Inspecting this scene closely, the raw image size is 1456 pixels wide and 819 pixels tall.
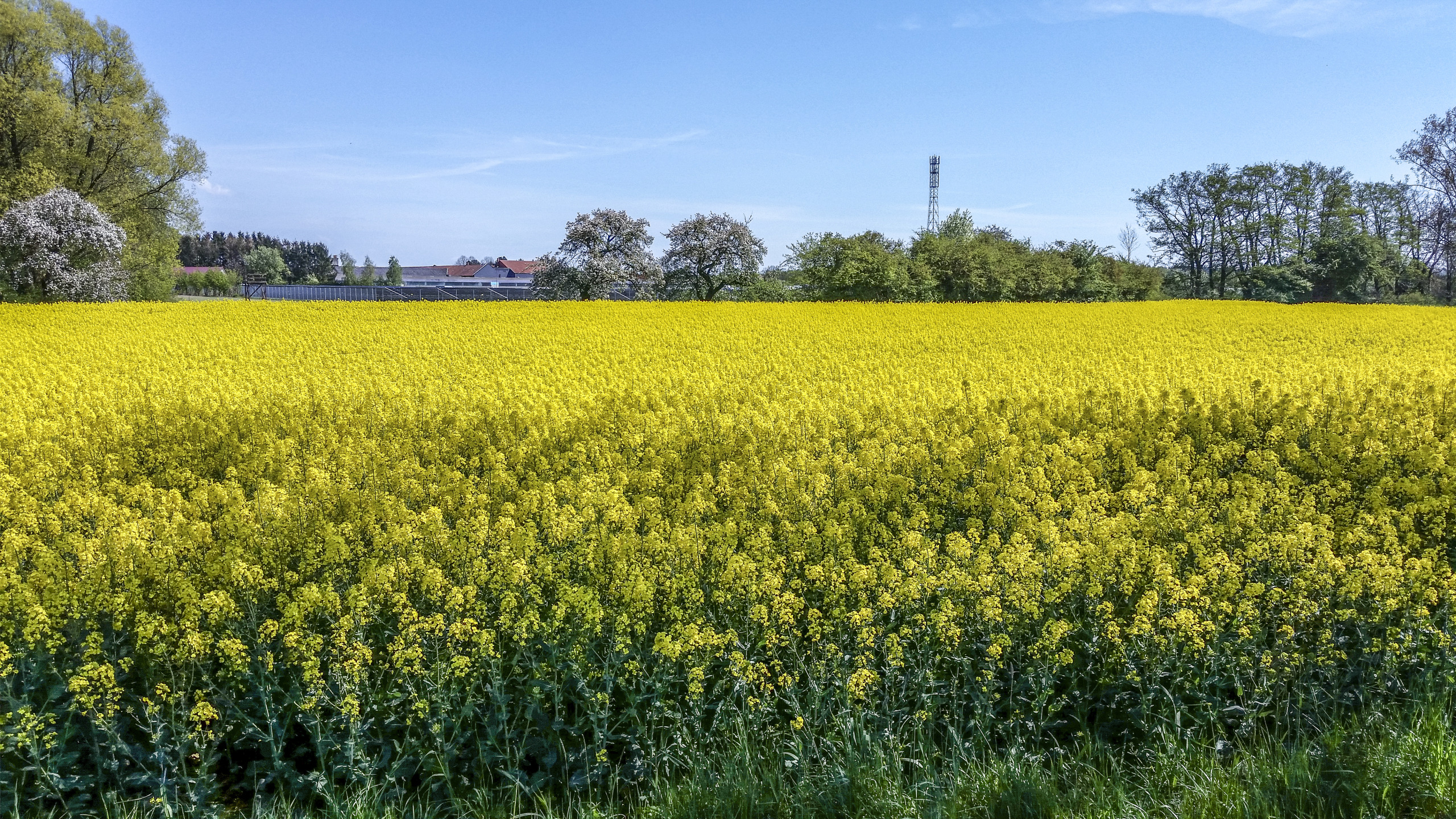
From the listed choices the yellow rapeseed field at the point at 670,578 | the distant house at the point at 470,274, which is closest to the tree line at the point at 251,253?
the distant house at the point at 470,274

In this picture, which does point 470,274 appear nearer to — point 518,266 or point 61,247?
point 518,266

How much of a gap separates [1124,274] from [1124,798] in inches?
2717

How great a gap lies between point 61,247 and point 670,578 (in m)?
46.7

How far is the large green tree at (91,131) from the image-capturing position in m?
43.7

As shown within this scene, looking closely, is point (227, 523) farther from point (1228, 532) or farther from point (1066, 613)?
point (1228, 532)

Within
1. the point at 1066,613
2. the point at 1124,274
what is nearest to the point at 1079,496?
the point at 1066,613

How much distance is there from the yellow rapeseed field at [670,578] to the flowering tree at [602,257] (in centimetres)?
4874

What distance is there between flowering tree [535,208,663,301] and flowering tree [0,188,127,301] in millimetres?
25944

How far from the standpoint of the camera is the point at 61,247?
41.0m

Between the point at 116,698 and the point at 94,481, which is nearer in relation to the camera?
the point at 116,698

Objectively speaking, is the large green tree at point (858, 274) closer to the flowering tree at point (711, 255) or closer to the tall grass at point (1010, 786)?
the flowering tree at point (711, 255)

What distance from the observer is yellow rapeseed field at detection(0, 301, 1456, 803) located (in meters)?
4.91

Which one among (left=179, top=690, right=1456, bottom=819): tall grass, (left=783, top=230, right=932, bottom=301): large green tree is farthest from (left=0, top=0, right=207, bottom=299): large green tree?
(left=179, top=690, right=1456, bottom=819): tall grass

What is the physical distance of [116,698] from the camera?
501cm
